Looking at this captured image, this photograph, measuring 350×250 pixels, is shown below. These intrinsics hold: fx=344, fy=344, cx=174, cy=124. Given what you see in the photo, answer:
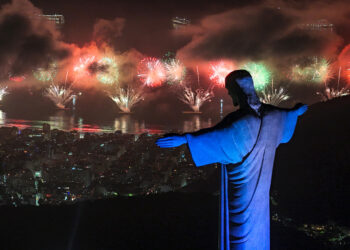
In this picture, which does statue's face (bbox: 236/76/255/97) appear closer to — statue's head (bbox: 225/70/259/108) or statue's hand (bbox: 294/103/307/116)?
statue's head (bbox: 225/70/259/108)

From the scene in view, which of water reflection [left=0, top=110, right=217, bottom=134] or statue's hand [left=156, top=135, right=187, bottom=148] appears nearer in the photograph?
statue's hand [left=156, top=135, right=187, bottom=148]

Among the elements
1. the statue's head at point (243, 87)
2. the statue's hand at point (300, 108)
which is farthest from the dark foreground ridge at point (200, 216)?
the statue's head at point (243, 87)

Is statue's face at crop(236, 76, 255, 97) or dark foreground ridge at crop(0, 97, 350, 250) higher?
statue's face at crop(236, 76, 255, 97)

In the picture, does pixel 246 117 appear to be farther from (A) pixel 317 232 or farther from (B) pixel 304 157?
(B) pixel 304 157

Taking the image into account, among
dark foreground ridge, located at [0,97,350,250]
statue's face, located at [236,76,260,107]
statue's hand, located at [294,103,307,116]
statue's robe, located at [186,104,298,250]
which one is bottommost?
dark foreground ridge, located at [0,97,350,250]

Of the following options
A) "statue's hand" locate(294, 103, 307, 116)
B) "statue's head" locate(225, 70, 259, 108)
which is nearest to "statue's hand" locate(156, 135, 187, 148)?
"statue's head" locate(225, 70, 259, 108)

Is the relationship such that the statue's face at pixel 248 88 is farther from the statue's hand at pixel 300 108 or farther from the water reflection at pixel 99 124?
the water reflection at pixel 99 124

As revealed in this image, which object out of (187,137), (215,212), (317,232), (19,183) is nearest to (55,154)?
(19,183)

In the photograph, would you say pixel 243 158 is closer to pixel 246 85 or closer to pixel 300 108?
pixel 246 85
